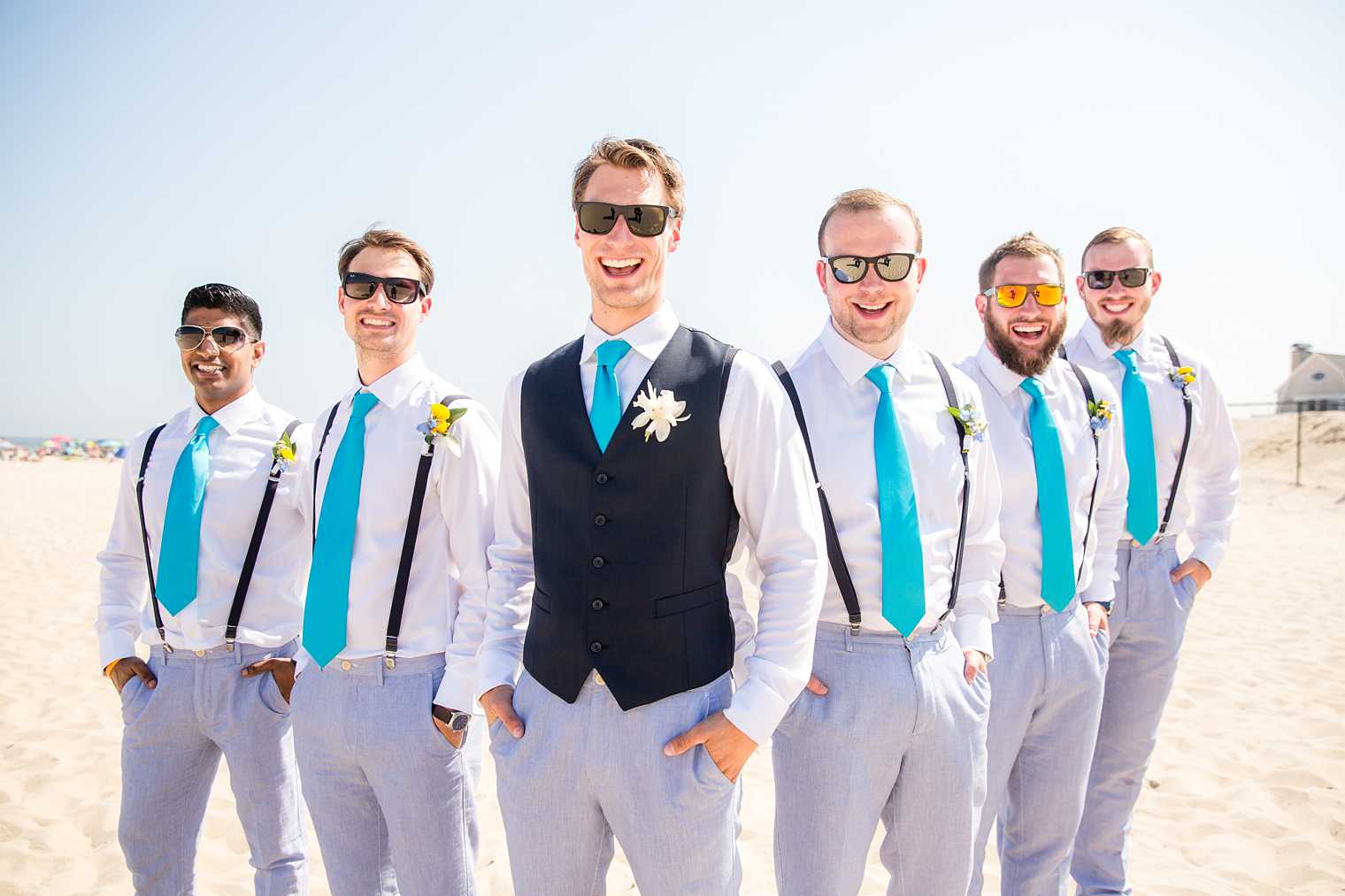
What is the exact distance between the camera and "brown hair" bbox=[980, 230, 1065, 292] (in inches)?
130

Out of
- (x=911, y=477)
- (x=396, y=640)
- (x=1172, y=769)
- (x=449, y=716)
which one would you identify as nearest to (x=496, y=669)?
(x=449, y=716)

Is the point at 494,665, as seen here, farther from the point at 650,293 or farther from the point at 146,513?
the point at 146,513

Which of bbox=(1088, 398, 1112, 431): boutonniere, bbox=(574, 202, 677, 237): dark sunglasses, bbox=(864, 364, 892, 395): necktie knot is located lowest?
bbox=(1088, 398, 1112, 431): boutonniere

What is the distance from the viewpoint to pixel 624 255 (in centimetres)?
220

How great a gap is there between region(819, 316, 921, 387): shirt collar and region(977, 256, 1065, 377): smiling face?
0.71 metres

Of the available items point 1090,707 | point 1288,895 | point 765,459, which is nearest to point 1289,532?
point 1288,895

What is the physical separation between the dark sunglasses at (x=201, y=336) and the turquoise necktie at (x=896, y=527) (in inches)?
106

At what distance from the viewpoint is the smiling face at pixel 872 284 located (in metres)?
2.61

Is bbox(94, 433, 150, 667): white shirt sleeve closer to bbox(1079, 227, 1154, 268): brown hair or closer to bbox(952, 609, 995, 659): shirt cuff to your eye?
bbox(952, 609, 995, 659): shirt cuff

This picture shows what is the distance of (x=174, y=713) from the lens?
10.0 feet

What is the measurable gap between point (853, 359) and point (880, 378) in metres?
0.11

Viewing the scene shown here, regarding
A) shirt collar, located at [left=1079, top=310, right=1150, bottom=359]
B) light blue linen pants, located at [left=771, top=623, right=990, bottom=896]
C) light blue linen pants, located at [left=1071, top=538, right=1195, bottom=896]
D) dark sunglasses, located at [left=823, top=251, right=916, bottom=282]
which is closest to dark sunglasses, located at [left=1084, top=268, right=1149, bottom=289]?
shirt collar, located at [left=1079, top=310, right=1150, bottom=359]

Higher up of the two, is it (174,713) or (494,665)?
(494,665)

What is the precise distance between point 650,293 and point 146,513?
7.96 ft
